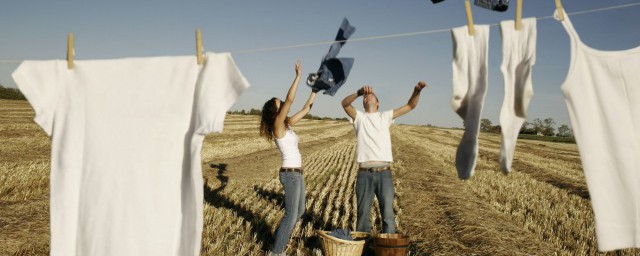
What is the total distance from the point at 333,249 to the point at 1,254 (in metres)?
4.17

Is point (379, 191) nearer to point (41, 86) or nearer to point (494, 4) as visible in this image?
point (494, 4)

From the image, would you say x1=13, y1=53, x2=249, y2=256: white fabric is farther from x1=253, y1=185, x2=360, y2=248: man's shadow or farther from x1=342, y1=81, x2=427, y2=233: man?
x1=253, y1=185, x2=360, y2=248: man's shadow

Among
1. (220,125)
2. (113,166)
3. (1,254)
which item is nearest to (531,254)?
(220,125)

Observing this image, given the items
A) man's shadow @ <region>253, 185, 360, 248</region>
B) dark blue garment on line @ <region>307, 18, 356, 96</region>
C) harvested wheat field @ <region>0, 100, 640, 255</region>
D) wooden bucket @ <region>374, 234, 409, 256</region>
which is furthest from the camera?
man's shadow @ <region>253, 185, 360, 248</region>

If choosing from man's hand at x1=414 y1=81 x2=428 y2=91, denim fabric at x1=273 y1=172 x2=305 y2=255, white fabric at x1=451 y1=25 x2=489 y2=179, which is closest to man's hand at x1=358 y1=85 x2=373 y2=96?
man's hand at x1=414 y1=81 x2=428 y2=91

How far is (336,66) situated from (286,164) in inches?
75.6

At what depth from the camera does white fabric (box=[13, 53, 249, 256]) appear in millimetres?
3336

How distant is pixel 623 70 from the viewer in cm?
354

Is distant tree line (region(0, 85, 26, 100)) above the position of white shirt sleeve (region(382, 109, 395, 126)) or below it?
above

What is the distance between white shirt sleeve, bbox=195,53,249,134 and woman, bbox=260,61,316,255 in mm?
1860

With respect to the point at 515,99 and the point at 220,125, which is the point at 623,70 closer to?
the point at 515,99

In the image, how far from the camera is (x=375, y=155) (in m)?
5.39

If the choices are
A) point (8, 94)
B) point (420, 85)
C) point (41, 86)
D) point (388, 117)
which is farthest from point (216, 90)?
point (8, 94)

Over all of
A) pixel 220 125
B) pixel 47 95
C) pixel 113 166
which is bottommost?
pixel 113 166
